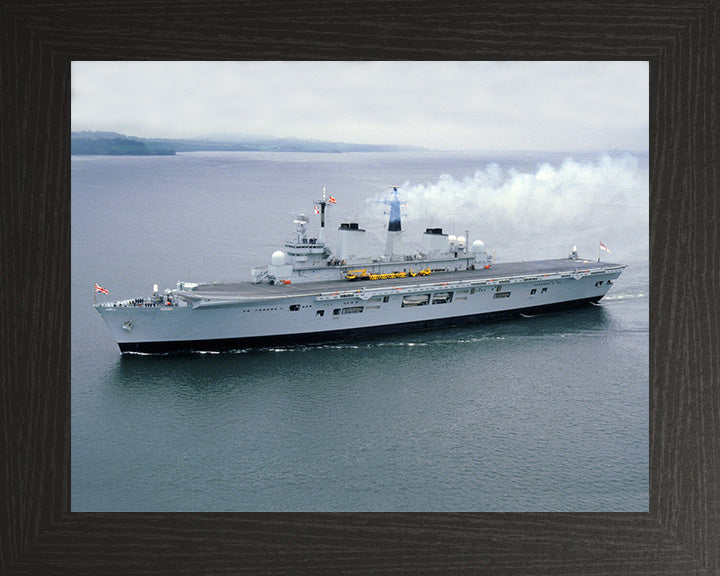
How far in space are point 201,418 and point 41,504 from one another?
13.0 ft

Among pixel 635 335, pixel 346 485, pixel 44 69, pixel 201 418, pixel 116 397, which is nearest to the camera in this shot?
pixel 44 69

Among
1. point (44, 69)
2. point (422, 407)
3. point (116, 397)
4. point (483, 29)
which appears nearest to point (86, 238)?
point (116, 397)

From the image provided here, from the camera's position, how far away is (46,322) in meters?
2.55

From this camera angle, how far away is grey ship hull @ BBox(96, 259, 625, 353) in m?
8.62

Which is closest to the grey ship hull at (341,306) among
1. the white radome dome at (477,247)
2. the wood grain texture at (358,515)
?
the white radome dome at (477,247)

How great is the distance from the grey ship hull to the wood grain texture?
6.04 metres

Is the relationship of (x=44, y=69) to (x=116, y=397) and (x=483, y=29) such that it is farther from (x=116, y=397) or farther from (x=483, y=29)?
(x=116, y=397)

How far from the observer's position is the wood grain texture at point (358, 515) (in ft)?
8.32

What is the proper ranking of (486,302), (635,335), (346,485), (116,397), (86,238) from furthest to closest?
(486,302), (635,335), (86,238), (116,397), (346,485)

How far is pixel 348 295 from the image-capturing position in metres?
9.17

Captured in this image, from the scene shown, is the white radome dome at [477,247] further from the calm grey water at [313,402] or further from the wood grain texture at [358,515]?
the wood grain texture at [358,515]

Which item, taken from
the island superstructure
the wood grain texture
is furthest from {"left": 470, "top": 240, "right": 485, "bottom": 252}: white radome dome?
the wood grain texture

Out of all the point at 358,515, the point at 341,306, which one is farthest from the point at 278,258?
the point at 358,515

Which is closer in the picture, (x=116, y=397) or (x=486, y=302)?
(x=116, y=397)
